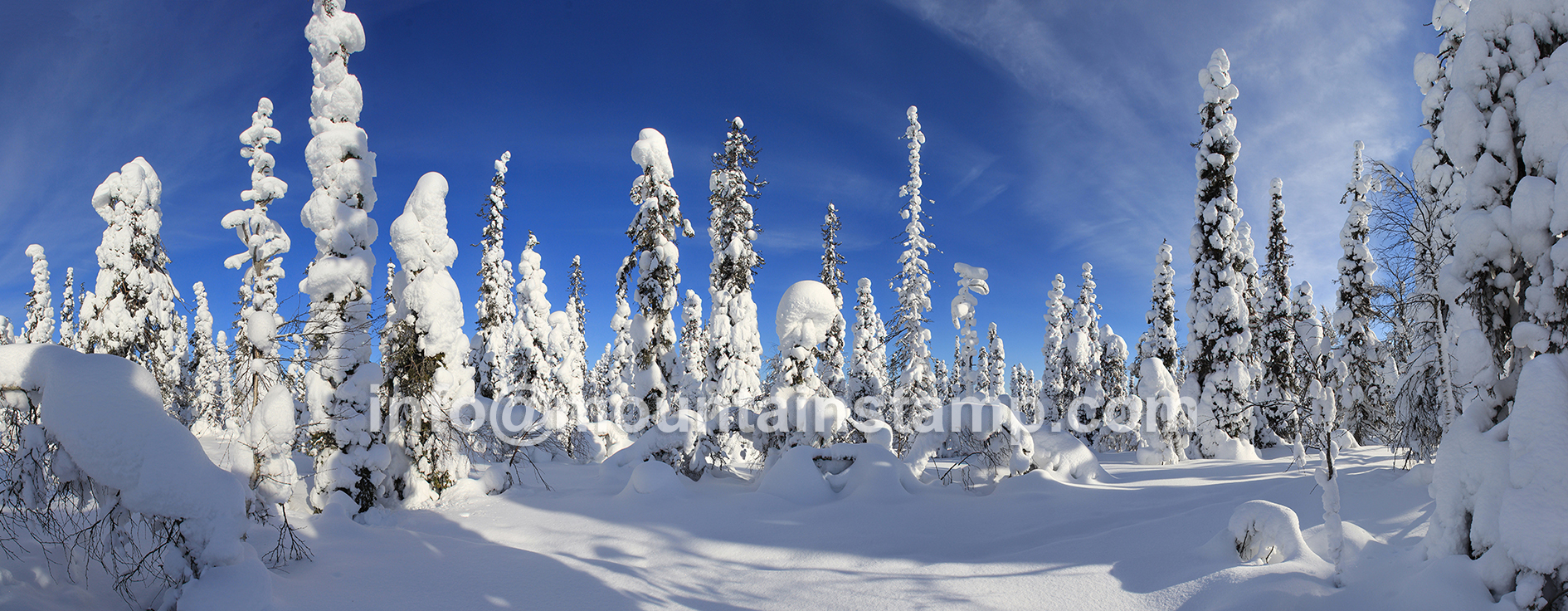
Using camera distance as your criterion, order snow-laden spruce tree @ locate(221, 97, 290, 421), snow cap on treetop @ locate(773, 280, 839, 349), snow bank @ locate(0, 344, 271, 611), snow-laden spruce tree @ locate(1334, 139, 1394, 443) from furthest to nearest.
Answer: snow-laden spruce tree @ locate(1334, 139, 1394, 443)
snow cap on treetop @ locate(773, 280, 839, 349)
snow-laden spruce tree @ locate(221, 97, 290, 421)
snow bank @ locate(0, 344, 271, 611)

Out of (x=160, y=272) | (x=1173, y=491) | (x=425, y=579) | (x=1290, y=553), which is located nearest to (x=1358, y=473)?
(x=1173, y=491)

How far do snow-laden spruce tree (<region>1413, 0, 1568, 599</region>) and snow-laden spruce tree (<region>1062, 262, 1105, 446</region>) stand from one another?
55.3 ft

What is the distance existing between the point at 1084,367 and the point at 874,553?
23.6 m

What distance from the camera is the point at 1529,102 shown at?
4754mm

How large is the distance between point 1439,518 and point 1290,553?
109cm

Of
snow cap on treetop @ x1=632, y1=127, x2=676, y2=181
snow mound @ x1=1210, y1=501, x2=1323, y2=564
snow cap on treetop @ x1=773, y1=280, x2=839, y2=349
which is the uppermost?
snow cap on treetop @ x1=632, y1=127, x2=676, y2=181

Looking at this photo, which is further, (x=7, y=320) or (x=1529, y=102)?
(x=7, y=320)

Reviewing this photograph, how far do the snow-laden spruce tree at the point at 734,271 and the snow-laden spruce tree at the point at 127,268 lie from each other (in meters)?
11.8

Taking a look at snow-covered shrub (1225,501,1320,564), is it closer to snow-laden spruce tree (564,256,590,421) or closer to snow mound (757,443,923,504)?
snow mound (757,443,923,504)

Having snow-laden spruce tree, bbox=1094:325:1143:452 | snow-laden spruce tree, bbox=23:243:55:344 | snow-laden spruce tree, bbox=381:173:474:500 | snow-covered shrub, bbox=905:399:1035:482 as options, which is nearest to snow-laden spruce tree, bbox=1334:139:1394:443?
snow-laden spruce tree, bbox=1094:325:1143:452

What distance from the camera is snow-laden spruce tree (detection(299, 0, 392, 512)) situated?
909cm

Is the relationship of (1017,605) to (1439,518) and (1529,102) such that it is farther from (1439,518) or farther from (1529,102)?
(1529,102)

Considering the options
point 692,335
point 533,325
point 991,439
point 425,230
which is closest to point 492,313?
point 533,325

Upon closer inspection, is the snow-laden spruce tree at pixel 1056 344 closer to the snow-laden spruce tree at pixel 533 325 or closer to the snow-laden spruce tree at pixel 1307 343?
the snow-laden spruce tree at pixel 1307 343
